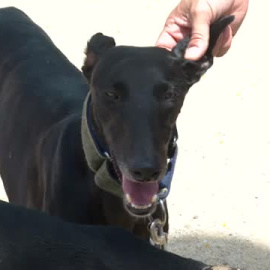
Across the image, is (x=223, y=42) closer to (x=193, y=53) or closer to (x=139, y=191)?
(x=193, y=53)

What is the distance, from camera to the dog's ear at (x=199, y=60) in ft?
9.09

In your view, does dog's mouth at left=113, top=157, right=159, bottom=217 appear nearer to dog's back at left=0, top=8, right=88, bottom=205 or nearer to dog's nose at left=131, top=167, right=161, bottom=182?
dog's nose at left=131, top=167, right=161, bottom=182

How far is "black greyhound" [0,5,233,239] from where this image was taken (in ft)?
8.43

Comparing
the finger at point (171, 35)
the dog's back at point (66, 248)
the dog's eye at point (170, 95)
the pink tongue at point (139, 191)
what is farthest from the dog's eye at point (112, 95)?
the dog's back at point (66, 248)

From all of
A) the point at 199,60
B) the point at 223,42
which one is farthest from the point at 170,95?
the point at 223,42

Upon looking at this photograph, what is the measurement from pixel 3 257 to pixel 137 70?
1.10 m

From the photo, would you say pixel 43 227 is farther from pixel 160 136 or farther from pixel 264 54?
pixel 264 54

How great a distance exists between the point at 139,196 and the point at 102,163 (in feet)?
0.62

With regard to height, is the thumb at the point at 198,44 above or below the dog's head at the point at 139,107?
above

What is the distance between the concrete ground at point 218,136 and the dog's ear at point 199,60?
139 centimetres

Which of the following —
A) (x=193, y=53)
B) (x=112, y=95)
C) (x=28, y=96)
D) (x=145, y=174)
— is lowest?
(x=28, y=96)

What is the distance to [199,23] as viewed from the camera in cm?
297

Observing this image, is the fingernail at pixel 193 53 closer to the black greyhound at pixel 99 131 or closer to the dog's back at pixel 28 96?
→ the black greyhound at pixel 99 131

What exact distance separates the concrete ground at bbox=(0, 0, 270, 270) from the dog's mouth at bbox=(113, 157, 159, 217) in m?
1.36
